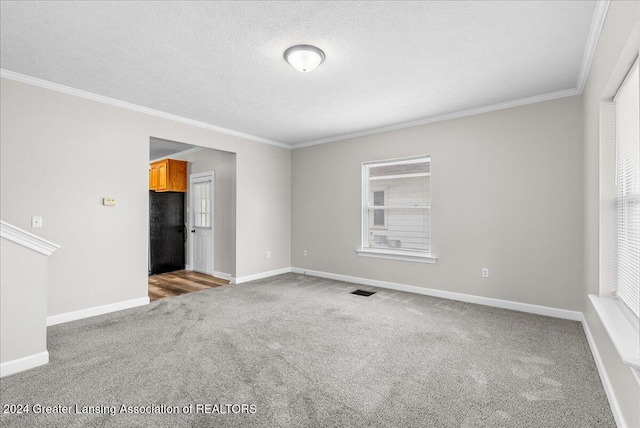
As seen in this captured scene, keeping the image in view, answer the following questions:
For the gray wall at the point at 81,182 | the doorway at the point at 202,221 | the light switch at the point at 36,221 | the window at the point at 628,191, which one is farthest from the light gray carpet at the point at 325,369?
the doorway at the point at 202,221

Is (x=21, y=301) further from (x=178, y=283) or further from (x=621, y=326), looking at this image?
(x=621, y=326)

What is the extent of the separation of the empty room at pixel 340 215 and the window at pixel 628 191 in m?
0.03

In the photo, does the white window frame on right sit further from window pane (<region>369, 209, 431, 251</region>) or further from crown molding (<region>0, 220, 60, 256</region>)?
crown molding (<region>0, 220, 60, 256</region>)

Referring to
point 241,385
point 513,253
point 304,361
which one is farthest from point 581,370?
point 241,385

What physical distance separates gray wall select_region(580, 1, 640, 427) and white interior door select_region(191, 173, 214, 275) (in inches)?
221

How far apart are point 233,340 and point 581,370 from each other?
290 centimetres

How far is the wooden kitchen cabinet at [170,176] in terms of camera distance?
652 cm

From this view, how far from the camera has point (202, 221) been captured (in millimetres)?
6480

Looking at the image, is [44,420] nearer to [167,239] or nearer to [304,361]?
[304,361]

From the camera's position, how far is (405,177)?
4988 mm

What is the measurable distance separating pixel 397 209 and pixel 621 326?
3.45 m

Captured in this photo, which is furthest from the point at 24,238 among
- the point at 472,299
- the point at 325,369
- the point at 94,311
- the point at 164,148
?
the point at 472,299

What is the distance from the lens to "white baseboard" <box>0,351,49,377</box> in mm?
2299

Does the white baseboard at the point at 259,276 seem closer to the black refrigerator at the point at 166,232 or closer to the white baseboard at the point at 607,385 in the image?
the black refrigerator at the point at 166,232
